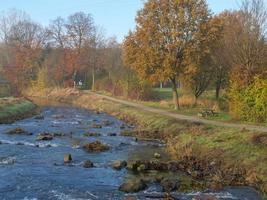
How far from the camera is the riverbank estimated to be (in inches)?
800

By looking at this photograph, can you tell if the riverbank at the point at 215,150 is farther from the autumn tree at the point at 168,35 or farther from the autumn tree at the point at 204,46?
the autumn tree at the point at 204,46

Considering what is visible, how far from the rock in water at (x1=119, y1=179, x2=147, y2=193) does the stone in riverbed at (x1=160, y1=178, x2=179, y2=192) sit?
3.00 feet

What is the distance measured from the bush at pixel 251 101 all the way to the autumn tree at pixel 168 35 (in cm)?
906

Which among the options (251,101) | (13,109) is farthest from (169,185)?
(13,109)

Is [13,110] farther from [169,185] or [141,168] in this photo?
[169,185]

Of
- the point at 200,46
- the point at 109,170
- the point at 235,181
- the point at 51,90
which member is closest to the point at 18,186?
the point at 109,170

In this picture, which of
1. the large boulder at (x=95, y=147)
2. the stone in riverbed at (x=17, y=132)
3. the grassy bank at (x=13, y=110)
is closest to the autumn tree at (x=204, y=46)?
the large boulder at (x=95, y=147)

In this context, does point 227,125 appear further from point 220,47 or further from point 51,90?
point 51,90

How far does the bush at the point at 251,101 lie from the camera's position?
31.1 metres

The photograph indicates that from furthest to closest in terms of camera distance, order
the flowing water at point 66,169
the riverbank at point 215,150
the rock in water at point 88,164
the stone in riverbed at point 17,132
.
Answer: the stone in riverbed at point 17,132
the rock in water at point 88,164
the riverbank at point 215,150
the flowing water at point 66,169

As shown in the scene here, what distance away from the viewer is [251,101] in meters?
32.3

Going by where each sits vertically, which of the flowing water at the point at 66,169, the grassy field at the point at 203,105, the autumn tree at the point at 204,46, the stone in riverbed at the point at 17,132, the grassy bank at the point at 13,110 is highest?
the autumn tree at the point at 204,46

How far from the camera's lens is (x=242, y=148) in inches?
929

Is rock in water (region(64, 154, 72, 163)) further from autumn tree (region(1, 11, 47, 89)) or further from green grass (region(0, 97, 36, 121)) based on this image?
autumn tree (region(1, 11, 47, 89))
